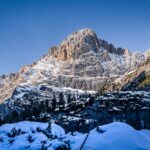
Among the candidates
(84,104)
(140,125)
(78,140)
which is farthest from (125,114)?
(78,140)

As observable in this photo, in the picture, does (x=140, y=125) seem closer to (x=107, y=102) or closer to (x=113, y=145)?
(x=107, y=102)

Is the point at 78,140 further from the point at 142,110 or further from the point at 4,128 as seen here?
the point at 142,110

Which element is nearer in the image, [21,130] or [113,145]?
[113,145]

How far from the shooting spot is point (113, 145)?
3322cm

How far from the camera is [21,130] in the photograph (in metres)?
44.8

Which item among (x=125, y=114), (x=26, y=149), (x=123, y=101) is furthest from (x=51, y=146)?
(x=123, y=101)

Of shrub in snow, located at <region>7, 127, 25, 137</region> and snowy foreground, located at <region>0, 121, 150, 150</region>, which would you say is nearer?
snowy foreground, located at <region>0, 121, 150, 150</region>

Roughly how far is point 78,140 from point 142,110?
136 meters

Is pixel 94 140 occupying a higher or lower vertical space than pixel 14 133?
lower

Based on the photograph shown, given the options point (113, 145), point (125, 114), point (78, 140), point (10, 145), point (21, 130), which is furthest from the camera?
point (125, 114)

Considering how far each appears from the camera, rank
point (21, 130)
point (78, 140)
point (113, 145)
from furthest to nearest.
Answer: point (21, 130), point (78, 140), point (113, 145)

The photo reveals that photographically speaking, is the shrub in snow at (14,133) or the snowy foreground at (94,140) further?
the shrub in snow at (14,133)

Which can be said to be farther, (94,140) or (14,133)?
(14,133)

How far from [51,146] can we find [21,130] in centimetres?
784
